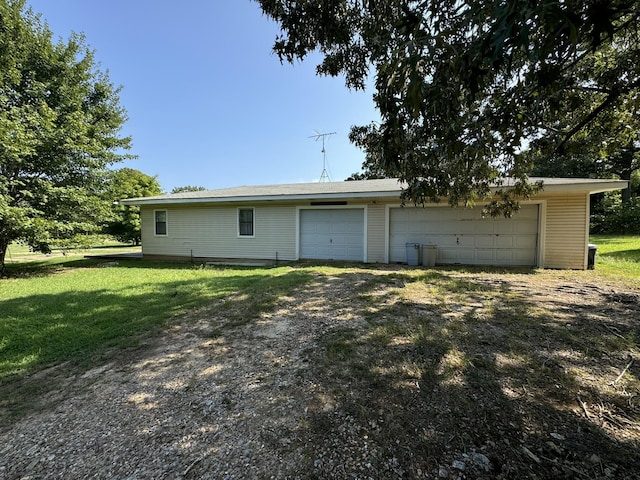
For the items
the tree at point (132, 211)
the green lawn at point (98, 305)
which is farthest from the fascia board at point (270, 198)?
the green lawn at point (98, 305)

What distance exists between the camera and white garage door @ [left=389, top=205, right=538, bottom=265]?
9141mm

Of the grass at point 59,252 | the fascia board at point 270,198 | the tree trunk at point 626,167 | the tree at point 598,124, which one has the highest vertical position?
the tree trunk at point 626,167

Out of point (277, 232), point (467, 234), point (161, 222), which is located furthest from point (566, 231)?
point (161, 222)

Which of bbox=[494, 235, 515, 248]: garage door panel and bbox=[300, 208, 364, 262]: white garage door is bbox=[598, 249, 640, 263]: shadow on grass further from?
bbox=[300, 208, 364, 262]: white garage door

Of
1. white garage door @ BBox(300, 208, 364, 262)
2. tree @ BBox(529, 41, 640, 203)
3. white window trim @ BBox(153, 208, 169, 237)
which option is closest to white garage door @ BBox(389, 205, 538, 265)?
white garage door @ BBox(300, 208, 364, 262)

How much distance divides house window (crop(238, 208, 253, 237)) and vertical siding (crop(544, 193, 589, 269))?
988cm

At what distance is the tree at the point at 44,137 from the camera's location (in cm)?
822

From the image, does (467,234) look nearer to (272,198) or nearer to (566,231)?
(566,231)

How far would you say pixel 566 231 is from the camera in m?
8.77

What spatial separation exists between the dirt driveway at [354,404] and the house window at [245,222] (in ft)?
24.8

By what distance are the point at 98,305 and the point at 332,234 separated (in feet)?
23.5

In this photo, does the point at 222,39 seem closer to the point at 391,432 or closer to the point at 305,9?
the point at 305,9

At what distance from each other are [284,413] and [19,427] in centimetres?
202

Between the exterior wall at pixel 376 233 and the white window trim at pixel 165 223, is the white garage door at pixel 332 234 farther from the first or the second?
the white window trim at pixel 165 223
